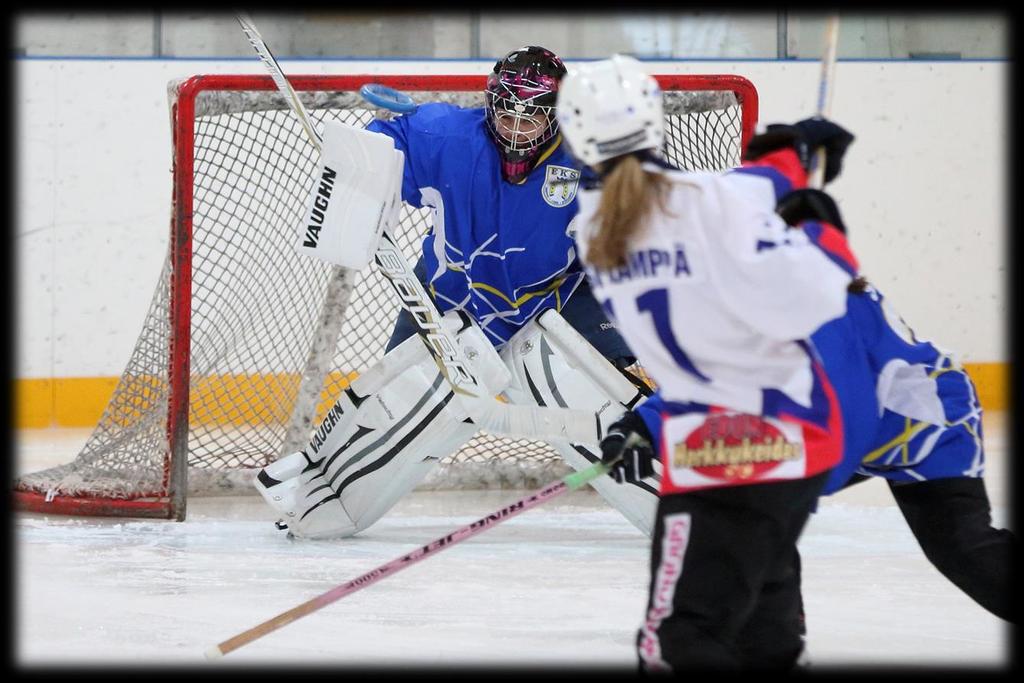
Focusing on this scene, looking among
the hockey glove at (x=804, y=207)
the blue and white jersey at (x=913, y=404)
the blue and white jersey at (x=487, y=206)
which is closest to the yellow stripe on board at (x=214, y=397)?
the blue and white jersey at (x=487, y=206)

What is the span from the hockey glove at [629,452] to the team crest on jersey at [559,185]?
1.08 meters

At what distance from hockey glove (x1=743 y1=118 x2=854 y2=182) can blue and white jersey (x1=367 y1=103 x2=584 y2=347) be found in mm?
1128

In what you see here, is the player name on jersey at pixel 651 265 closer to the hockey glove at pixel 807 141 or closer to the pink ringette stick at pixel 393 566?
the hockey glove at pixel 807 141

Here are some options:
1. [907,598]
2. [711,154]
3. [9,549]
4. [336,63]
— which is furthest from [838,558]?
[336,63]

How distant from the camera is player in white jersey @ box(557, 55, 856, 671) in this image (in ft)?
5.58

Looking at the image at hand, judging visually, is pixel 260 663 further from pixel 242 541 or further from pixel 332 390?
pixel 332 390

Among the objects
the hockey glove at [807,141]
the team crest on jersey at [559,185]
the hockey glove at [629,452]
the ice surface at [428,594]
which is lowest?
the ice surface at [428,594]

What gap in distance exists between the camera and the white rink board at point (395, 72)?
5078mm

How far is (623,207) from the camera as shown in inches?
67.2

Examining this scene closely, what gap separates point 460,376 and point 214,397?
1170mm

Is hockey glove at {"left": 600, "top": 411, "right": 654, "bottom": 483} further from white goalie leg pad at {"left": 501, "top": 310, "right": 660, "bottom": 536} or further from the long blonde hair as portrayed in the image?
white goalie leg pad at {"left": 501, "top": 310, "right": 660, "bottom": 536}

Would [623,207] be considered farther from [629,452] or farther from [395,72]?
[395,72]

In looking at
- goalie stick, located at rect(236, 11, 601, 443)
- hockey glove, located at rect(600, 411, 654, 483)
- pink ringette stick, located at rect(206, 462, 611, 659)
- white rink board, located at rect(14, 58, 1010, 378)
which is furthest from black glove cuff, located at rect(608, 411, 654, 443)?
white rink board, located at rect(14, 58, 1010, 378)

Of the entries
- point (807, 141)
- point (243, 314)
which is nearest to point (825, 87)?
point (807, 141)
